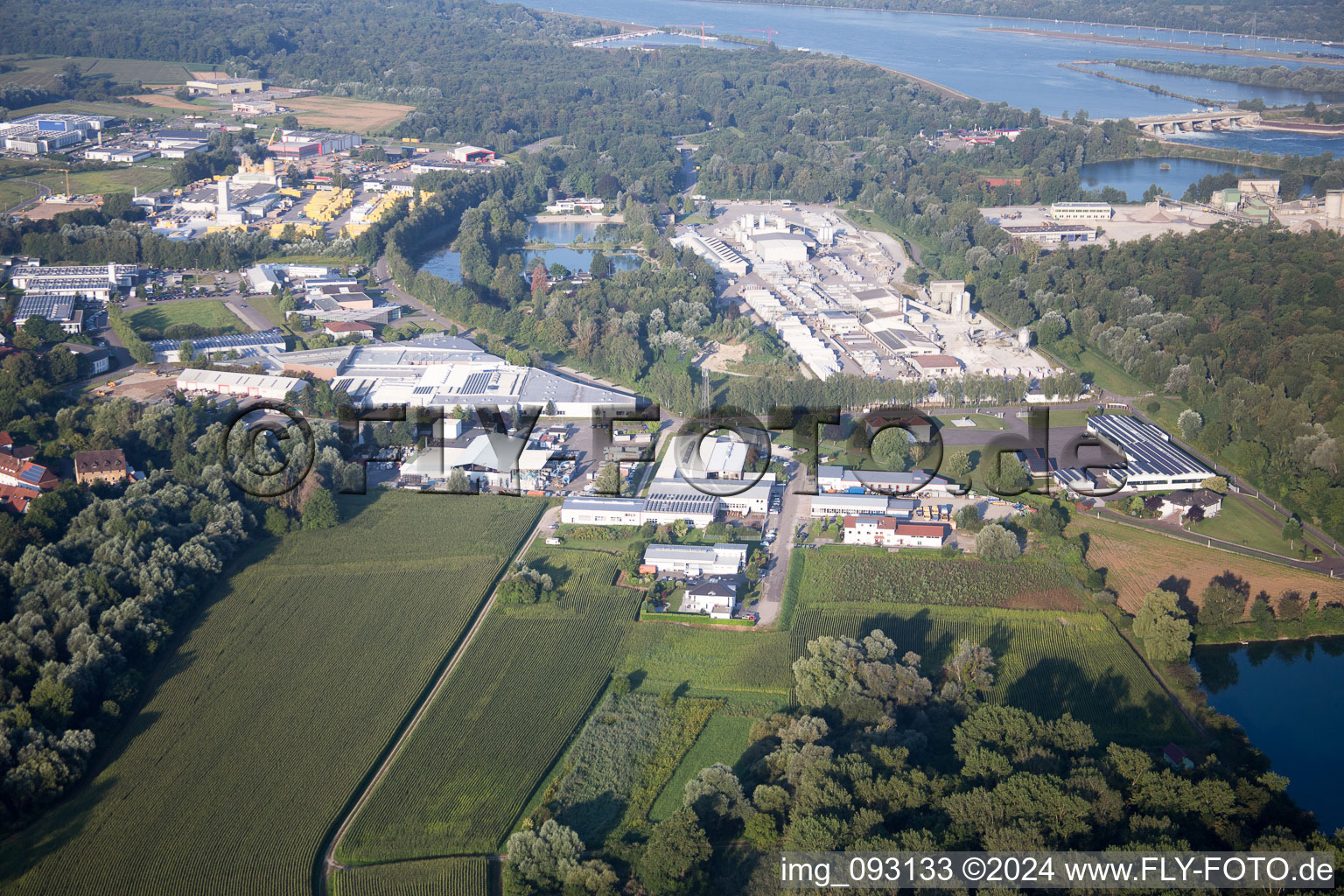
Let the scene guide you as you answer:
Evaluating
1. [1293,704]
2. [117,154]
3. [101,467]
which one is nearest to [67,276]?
[101,467]

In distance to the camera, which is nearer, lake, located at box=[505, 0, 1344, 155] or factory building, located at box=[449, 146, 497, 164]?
factory building, located at box=[449, 146, 497, 164]

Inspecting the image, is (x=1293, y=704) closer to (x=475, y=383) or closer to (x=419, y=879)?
(x=419, y=879)

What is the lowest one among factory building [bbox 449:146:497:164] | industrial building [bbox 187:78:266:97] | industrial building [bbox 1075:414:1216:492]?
industrial building [bbox 1075:414:1216:492]

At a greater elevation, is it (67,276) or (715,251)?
(67,276)

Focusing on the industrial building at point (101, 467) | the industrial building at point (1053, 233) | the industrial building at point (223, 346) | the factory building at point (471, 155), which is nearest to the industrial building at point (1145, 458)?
the industrial building at point (1053, 233)

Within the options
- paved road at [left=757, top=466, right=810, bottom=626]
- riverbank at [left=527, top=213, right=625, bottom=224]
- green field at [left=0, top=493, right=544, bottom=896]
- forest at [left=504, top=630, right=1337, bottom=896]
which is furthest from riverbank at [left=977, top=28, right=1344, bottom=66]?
green field at [left=0, top=493, right=544, bottom=896]

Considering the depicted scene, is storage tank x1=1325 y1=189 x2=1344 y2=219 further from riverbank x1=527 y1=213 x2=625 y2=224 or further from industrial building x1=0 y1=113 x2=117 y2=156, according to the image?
industrial building x1=0 y1=113 x2=117 y2=156
